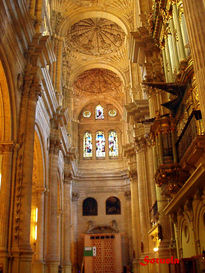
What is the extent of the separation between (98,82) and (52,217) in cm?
1945

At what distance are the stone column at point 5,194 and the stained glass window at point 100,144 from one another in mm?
22884

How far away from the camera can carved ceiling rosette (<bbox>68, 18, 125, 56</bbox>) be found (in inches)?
1144

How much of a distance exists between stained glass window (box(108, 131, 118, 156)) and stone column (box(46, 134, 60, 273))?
14.7m

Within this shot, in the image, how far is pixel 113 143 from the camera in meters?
36.0

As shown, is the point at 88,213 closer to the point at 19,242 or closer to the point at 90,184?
the point at 90,184

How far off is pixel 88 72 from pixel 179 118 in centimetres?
2447

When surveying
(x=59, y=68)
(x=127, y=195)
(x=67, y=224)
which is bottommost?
(x=67, y=224)

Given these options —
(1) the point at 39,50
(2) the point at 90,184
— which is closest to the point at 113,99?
(2) the point at 90,184

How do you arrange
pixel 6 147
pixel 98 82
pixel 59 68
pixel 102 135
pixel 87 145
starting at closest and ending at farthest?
1. pixel 6 147
2. pixel 59 68
3. pixel 98 82
4. pixel 87 145
5. pixel 102 135

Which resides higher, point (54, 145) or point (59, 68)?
point (59, 68)

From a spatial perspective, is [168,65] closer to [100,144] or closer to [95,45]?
[95,45]

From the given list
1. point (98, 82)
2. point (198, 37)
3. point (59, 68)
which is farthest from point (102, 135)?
point (198, 37)

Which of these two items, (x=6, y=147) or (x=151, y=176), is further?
(x=151, y=176)

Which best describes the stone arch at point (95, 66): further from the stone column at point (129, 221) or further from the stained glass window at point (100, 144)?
the stone column at point (129, 221)
